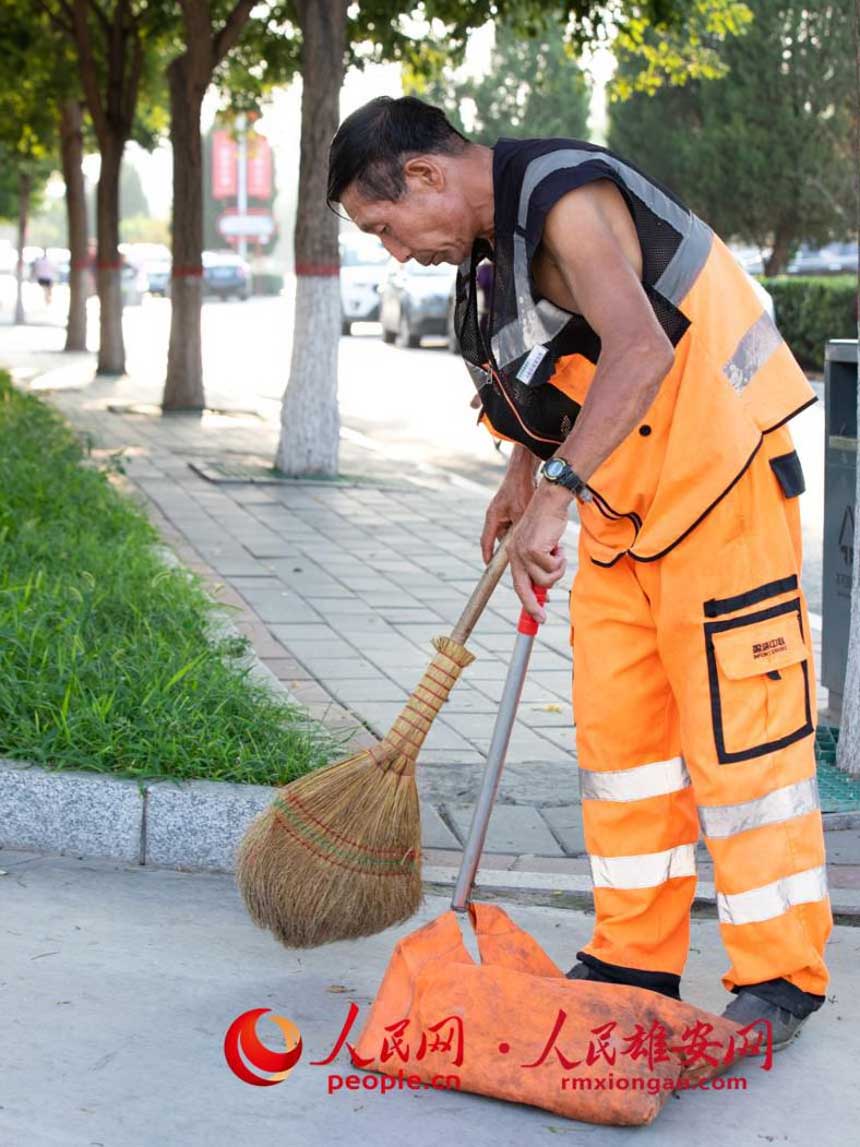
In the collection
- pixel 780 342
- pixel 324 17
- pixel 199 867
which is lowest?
pixel 199 867

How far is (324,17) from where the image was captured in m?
→ 11.5

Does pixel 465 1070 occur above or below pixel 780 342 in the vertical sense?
below

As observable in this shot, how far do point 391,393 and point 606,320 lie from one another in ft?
56.2

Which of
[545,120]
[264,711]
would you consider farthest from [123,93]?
[545,120]

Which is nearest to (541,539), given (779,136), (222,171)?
(779,136)

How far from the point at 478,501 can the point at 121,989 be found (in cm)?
767

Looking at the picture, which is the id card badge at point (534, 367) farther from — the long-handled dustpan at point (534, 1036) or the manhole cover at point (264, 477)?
the manhole cover at point (264, 477)

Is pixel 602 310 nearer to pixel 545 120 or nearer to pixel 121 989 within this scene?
pixel 121 989

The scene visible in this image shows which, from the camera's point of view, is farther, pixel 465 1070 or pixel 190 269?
pixel 190 269

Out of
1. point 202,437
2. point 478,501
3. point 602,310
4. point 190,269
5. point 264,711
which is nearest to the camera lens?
point 602,310

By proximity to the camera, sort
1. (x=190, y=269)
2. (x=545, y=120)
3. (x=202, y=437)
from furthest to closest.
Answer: (x=545, y=120) < (x=190, y=269) < (x=202, y=437)

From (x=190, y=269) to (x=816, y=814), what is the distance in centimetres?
1354

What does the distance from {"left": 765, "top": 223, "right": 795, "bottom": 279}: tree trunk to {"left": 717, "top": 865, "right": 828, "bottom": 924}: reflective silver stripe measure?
2861cm

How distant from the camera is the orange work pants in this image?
320cm
